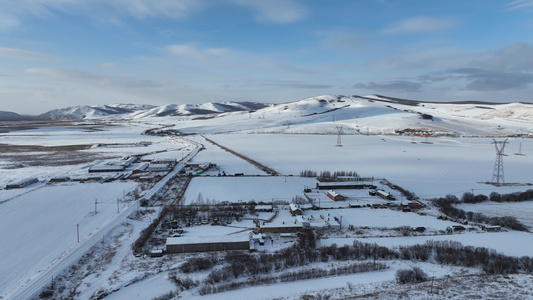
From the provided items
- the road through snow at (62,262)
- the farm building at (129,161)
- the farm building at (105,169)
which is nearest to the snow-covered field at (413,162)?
the farm building at (129,161)

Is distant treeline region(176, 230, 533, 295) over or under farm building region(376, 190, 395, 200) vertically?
under

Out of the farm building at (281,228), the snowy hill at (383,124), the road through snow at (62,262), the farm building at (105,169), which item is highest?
the snowy hill at (383,124)

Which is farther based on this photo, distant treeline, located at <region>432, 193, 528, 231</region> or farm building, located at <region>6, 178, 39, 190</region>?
farm building, located at <region>6, 178, 39, 190</region>

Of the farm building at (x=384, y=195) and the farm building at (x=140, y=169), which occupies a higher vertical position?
the farm building at (x=140, y=169)

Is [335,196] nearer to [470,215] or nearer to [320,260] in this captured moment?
[470,215]

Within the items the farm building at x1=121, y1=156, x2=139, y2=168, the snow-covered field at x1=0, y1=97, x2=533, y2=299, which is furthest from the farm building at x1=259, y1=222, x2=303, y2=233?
the farm building at x1=121, y1=156, x2=139, y2=168

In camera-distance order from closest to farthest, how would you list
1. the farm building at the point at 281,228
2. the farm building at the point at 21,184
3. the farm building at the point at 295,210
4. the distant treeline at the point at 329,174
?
the farm building at the point at 281,228 < the farm building at the point at 295,210 < the farm building at the point at 21,184 < the distant treeline at the point at 329,174

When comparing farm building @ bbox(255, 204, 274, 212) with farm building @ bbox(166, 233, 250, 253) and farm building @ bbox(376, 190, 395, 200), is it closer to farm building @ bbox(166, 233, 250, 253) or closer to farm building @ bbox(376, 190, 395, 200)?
farm building @ bbox(166, 233, 250, 253)

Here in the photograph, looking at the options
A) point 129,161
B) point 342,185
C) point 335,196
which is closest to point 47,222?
point 335,196

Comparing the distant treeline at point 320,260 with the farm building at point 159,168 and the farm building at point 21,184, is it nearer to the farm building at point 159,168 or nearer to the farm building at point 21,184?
the farm building at point 21,184

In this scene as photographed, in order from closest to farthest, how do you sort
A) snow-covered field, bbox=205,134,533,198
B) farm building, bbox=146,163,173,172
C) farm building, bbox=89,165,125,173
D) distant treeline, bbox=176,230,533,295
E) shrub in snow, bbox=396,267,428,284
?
shrub in snow, bbox=396,267,428,284, distant treeline, bbox=176,230,533,295, snow-covered field, bbox=205,134,533,198, farm building, bbox=89,165,125,173, farm building, bbox=146,163,173,172
